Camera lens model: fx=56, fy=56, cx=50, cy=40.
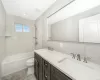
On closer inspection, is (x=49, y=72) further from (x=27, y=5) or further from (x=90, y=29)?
(x=27, y=5)

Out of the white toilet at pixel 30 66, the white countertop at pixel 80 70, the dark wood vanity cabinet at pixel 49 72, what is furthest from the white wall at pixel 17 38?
the white countertop at pixel 80 70

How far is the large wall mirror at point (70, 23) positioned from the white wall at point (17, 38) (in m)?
1.67

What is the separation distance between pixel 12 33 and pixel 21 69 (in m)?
1.75

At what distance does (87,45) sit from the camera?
98 cm

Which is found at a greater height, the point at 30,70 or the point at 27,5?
the point at 27,5

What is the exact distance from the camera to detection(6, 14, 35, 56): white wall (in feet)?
8.80

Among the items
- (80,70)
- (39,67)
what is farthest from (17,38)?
(80,70)

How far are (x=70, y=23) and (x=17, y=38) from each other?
270 centimetres

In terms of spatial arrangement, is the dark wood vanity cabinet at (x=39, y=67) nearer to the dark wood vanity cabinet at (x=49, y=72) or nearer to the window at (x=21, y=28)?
the dark wood vanity cabinet at (x=49, y=72)

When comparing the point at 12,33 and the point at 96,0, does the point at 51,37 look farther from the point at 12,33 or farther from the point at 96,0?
the point at 12,33

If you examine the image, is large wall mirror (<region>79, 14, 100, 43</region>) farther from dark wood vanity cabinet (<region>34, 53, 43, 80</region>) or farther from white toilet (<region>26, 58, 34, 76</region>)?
white toilet (<region>26, 58, 34, 76</region>)

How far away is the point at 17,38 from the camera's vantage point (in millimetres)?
2934

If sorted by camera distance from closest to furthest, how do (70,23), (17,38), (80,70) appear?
(80,70) < (70,23) < (17,38)

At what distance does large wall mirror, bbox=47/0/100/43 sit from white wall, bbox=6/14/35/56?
65.6 inches
